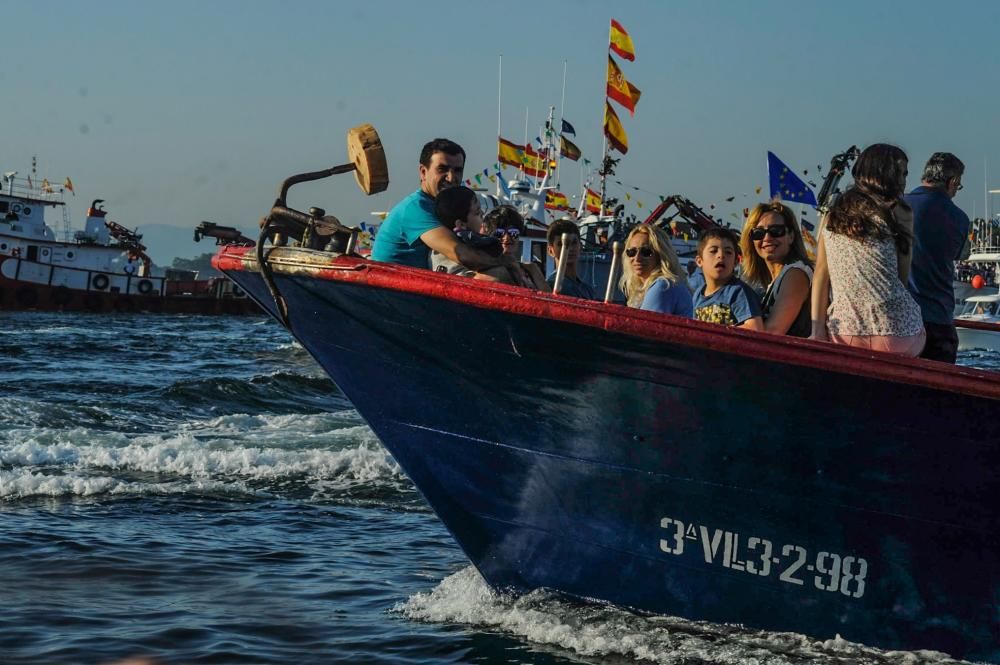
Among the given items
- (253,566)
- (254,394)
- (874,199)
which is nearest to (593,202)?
(254,394)

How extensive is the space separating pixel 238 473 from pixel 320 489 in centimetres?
96

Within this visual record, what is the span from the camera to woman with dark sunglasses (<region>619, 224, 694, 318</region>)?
5.74 metres

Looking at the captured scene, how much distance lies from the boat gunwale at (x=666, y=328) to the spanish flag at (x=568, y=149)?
3689 cm

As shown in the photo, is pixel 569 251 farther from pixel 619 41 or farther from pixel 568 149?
pixel 568 149

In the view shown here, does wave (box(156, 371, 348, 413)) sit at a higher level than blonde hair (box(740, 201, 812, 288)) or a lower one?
lower

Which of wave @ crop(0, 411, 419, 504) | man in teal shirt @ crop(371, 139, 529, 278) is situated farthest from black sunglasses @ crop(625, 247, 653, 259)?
wave @ crop(0, 411, 419, 504)

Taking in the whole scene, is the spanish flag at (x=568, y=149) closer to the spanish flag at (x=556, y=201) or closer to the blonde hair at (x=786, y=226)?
the spanish flag at (x=556, y=201)

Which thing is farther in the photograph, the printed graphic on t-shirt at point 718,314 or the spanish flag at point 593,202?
the spanish flag at point 593,202

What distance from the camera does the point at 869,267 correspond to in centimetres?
498

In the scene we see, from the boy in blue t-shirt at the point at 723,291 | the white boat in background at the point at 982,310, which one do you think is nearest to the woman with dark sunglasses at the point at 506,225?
the boy in blue t-shirt at the point at 723,291

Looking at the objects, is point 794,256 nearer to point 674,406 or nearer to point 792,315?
point 792,315

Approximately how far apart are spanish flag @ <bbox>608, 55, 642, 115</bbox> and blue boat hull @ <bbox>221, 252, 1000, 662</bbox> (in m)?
27.6

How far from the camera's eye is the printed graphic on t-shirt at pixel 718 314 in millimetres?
5250

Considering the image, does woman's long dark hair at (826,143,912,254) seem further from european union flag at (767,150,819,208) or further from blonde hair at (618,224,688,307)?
european union flag at (767,150,819,208)
